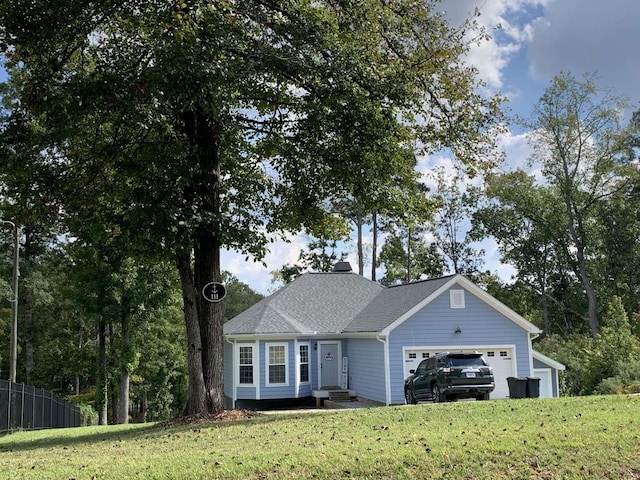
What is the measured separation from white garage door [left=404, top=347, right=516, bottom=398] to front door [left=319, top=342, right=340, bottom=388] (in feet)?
15.0

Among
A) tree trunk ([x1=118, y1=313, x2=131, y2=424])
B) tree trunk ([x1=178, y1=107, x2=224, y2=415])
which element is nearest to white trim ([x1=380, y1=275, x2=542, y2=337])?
tree trunk ([x1=178, y1=107, x2=224, y2=415])

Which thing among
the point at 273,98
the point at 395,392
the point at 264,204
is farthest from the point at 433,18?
the point at 395,392

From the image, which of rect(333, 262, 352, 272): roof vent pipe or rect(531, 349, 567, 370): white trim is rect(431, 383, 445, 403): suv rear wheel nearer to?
rect(531, 349, 567, 370): white trim

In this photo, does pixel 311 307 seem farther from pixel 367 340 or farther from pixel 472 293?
Answer: pixel 472 293

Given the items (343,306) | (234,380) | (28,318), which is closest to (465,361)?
(234,380)

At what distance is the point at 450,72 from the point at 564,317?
3626 centimetres

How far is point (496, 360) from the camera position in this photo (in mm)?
24109

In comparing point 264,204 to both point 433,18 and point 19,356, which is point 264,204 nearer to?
point 433,18

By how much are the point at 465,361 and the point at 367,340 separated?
25.5 feet

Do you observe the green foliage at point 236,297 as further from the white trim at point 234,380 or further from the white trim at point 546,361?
the white trim at point 546,361

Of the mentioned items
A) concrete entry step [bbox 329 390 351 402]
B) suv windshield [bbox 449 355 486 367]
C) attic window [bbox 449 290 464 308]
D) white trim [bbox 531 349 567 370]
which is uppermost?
attic window [bbox 449 290 464 308]

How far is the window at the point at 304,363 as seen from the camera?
26.4 meters

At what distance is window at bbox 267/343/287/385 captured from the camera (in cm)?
2593

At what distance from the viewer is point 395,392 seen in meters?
23.2
